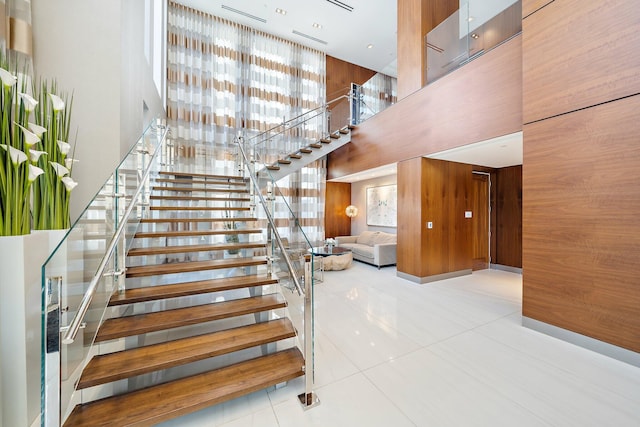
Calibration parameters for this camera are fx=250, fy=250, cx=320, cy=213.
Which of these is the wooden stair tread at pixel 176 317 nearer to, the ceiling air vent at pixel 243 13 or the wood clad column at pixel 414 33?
the wood clad column at pixel 414 33

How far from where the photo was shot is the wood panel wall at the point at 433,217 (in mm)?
4949

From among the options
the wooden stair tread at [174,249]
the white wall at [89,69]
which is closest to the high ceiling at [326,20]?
the white wall at [89,69]

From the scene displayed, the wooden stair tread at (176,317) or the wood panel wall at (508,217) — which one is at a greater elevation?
the wood panel wall at (508,217)

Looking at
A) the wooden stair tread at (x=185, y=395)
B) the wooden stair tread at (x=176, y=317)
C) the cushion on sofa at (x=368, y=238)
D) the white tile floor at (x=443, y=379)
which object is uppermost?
the cushion on sofa at (x=368, y=238)

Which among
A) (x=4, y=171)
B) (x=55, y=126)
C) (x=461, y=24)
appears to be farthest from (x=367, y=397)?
(x=461, y=24)

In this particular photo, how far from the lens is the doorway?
6.25 metres

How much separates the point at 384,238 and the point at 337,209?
2455mm

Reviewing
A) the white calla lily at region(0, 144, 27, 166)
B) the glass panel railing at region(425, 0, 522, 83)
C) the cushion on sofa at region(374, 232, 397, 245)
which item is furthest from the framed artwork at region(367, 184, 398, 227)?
the white calla lily at region(0, 144, 27, 166)

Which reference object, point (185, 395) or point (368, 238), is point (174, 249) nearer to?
point (185, 395)

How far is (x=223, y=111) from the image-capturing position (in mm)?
6859

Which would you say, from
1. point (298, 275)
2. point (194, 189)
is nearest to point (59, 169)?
point (298, 275)

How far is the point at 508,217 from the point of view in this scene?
6074 millimetres

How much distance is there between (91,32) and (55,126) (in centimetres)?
154

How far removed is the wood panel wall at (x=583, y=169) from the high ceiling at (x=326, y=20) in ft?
15.6
